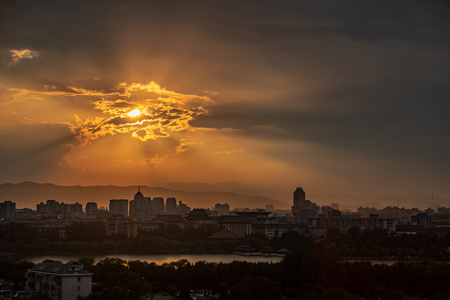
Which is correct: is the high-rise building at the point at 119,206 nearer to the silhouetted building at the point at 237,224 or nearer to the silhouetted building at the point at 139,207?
the silhouetted building at the point at 139,207

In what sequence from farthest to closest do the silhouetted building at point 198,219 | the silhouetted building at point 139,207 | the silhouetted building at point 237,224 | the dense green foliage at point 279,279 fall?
the silhouetted building at point 139,207 < the silhouetted building at point 198,219 < the silhouetted building at point 237,224 < the dense green foliage at point 279,279

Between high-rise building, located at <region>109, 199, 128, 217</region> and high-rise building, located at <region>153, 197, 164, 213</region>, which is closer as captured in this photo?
high-rise building, located at <region>109, 199, 128, 217</region>

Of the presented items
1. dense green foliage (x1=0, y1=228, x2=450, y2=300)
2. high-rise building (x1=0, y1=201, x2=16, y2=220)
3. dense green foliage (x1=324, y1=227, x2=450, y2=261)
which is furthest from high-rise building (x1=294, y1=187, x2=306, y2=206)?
dense green foliage (x1=0, y1=228, x2=450, y2=300)

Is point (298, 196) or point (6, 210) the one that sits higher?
point (298, 196)

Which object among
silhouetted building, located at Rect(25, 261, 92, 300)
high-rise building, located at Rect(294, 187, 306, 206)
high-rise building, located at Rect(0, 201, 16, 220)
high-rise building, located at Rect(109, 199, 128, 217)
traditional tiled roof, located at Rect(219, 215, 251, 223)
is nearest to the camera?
silhouetted building, located at Rect(25, 261, 92, 300)

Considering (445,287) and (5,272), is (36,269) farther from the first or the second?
(445,287)

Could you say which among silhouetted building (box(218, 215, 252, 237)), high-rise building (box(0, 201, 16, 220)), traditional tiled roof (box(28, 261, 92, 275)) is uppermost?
high-rise building (box(0, 201, 16, 220))

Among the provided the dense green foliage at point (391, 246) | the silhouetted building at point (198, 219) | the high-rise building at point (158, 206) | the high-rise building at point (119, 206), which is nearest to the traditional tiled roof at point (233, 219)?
the silhouetted building at point (198, 219)

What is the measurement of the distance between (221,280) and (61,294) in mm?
4565

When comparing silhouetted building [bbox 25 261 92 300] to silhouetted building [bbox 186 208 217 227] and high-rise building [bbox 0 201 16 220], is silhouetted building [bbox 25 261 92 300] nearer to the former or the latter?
silhouetted building [bbox 186 208 217 227]

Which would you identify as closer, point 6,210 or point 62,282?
point 62,282

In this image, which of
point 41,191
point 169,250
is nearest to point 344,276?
point 169,250

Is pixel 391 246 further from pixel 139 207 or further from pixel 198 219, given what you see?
pixel 139 207

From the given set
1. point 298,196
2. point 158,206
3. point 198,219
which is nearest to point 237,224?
point 198,219
